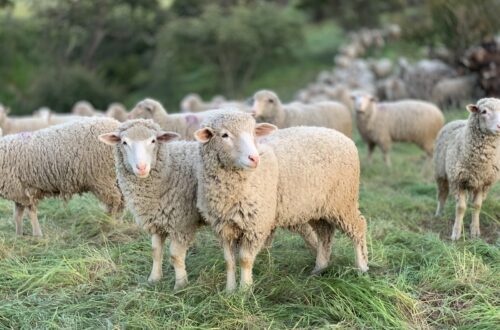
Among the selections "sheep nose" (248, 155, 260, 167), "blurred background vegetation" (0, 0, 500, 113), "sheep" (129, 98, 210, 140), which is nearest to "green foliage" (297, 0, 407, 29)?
"blurred background vegetation" (0, 0, 500, 113)

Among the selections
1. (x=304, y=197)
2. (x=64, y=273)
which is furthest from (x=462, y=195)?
(x=64, y=273)

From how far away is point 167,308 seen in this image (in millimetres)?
3770

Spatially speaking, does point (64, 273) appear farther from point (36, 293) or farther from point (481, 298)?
point (481, 298)

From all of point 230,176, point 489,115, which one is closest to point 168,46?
point 489,115

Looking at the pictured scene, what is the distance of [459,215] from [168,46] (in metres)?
21.9

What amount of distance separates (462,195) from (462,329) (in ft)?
6.79

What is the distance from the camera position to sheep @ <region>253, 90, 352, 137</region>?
7680 mm

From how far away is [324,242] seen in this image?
4488mm

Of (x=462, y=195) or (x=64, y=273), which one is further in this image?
(x=462, y=195)

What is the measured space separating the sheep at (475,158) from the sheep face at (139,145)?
2.72m

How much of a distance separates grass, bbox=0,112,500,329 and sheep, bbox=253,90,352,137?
2.69 meters

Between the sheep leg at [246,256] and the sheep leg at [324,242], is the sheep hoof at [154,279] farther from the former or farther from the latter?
the sheep leg at [324,242]

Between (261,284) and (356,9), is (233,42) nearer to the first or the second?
(356,9)

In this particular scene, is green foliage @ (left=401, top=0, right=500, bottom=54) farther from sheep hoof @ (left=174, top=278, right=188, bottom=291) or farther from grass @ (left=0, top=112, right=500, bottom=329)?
sheep hoof @ (left=174, top=278, right=188, bottom=291)
